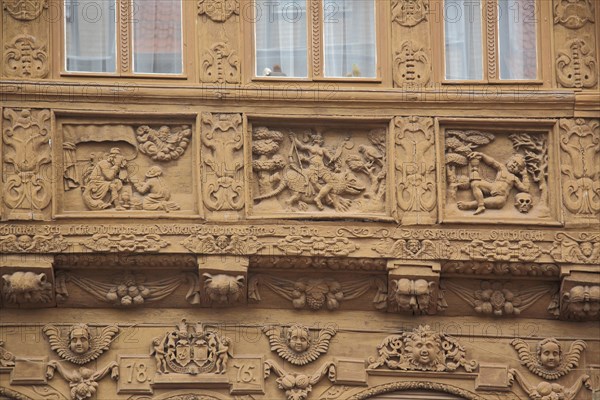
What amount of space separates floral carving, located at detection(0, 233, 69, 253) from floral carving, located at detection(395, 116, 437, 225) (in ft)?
9.47

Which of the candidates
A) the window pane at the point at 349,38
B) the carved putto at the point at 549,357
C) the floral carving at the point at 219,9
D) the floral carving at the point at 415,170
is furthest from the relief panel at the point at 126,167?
the carved putto at the point at 549,357

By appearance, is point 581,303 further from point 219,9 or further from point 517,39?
point 219,9

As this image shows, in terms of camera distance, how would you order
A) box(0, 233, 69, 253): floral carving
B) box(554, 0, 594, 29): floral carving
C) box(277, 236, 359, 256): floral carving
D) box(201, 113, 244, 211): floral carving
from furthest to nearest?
box(554, 0, 594, 29): floral carving → box(201, 113, 244, 211): floral carving → box(277, 236, 359, 256): floral carving → box(0, 233, 69, 253): floral carving

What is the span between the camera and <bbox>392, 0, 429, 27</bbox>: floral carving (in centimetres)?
2477

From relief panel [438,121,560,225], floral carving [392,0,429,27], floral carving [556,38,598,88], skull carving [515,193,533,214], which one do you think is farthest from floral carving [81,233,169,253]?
floral carving [556,38,598,88]

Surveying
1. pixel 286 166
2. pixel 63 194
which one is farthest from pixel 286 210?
pixel 63 194

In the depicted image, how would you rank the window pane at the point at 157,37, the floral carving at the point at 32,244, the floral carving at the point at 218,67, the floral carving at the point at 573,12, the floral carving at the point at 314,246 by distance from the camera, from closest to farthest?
1. the floral carving at the point at 32,244
2. the floral carving at the point at 314,246
3. the floral carving at the point at 218,67
4. the window pane at the point at 157,37
5. the floral carving at the point at 573,12

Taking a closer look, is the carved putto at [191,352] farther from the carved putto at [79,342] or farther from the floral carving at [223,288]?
the carved putto at [79,342]

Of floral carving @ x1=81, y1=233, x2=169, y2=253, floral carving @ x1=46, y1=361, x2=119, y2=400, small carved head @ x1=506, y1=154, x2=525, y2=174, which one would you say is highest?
small carved head @ x1=506, y1=154, x2=525, y2=174

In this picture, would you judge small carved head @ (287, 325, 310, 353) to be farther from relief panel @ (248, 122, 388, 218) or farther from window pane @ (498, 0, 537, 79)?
window pane @ (498, 0, 537, 79)

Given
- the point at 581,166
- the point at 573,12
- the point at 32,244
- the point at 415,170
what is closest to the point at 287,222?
the point at 415,170

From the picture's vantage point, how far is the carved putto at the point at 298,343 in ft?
78.6

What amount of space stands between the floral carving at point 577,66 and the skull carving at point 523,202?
→ 107cm

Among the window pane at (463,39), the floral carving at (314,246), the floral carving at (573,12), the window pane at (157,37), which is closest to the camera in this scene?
the floral carving at (314,246)
